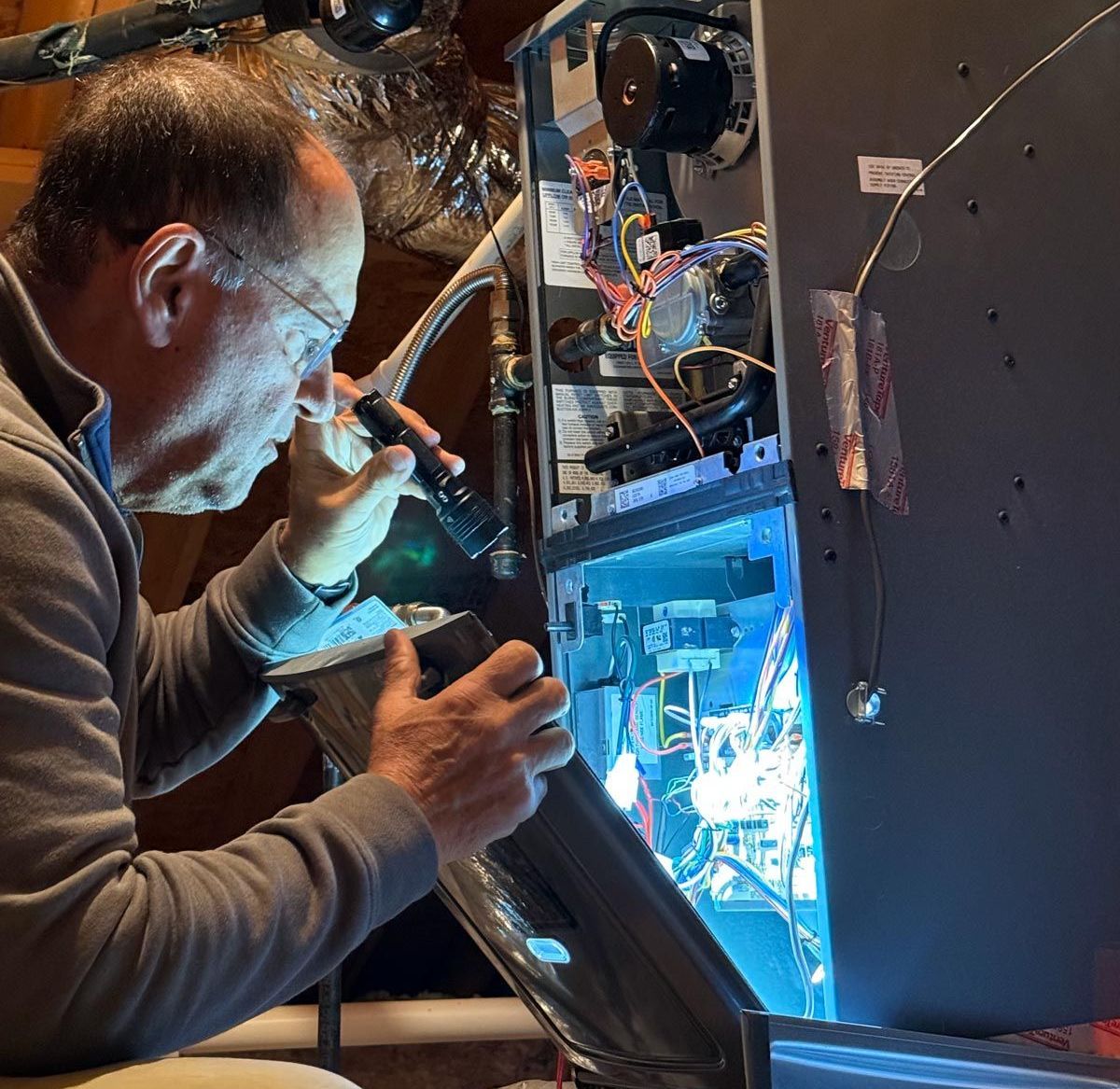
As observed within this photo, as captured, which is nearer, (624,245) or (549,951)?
(549,951)

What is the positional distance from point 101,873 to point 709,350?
787 mm

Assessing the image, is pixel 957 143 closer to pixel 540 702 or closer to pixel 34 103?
pixel 540 702

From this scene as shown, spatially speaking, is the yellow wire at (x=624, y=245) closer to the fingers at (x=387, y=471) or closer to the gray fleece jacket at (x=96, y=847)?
the fingers at (x=387, y=471)

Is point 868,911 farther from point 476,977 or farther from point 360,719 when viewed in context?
point 476,977

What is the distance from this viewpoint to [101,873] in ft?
2.57

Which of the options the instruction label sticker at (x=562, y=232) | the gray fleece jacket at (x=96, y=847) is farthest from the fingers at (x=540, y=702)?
the instruction label sticker at (x=562, y=232)

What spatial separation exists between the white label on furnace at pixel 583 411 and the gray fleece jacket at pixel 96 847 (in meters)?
0.64

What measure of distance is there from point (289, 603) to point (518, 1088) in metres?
0.72

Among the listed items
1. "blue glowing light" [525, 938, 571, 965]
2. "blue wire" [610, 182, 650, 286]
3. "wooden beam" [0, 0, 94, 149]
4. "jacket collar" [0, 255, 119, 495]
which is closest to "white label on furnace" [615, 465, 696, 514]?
"blue wire" [610, 182, 650, 286]

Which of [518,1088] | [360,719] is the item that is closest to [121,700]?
[360,719]

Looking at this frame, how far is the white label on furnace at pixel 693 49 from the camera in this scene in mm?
1364

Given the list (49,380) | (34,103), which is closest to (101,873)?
(49,380)

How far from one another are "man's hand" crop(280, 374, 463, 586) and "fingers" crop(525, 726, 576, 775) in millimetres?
507

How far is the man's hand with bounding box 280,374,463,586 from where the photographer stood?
1.43m
